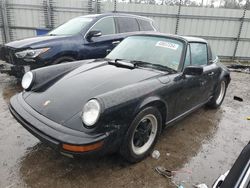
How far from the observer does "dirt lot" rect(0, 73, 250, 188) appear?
2.35 meters

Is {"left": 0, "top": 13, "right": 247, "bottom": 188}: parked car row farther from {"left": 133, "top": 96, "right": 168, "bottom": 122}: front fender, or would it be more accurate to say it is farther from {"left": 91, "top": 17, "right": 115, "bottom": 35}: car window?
{"left": 91, "top": 17, "right": 115, "bottom": 35}: car window

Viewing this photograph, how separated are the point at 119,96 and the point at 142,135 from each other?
0.71 meters

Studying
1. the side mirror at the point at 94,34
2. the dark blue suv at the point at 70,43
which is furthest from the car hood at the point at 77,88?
the side mirror at the point at 94,34

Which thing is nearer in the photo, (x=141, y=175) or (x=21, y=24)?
(x=141, y=175)

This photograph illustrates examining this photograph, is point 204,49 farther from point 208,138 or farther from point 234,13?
point 234,13

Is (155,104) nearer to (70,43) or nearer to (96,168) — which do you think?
(96,168)

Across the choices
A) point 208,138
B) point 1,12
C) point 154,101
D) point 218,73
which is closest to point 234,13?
point 218,73

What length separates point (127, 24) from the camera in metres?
5.98

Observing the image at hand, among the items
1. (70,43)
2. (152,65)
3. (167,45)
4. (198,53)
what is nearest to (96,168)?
(152,65)

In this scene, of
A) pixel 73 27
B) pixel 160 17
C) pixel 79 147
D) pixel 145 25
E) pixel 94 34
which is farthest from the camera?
pixel 160 17

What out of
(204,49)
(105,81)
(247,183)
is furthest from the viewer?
(204,49)

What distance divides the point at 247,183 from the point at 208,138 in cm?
243

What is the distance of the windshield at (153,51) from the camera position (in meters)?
3.19

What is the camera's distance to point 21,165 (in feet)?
8.26
